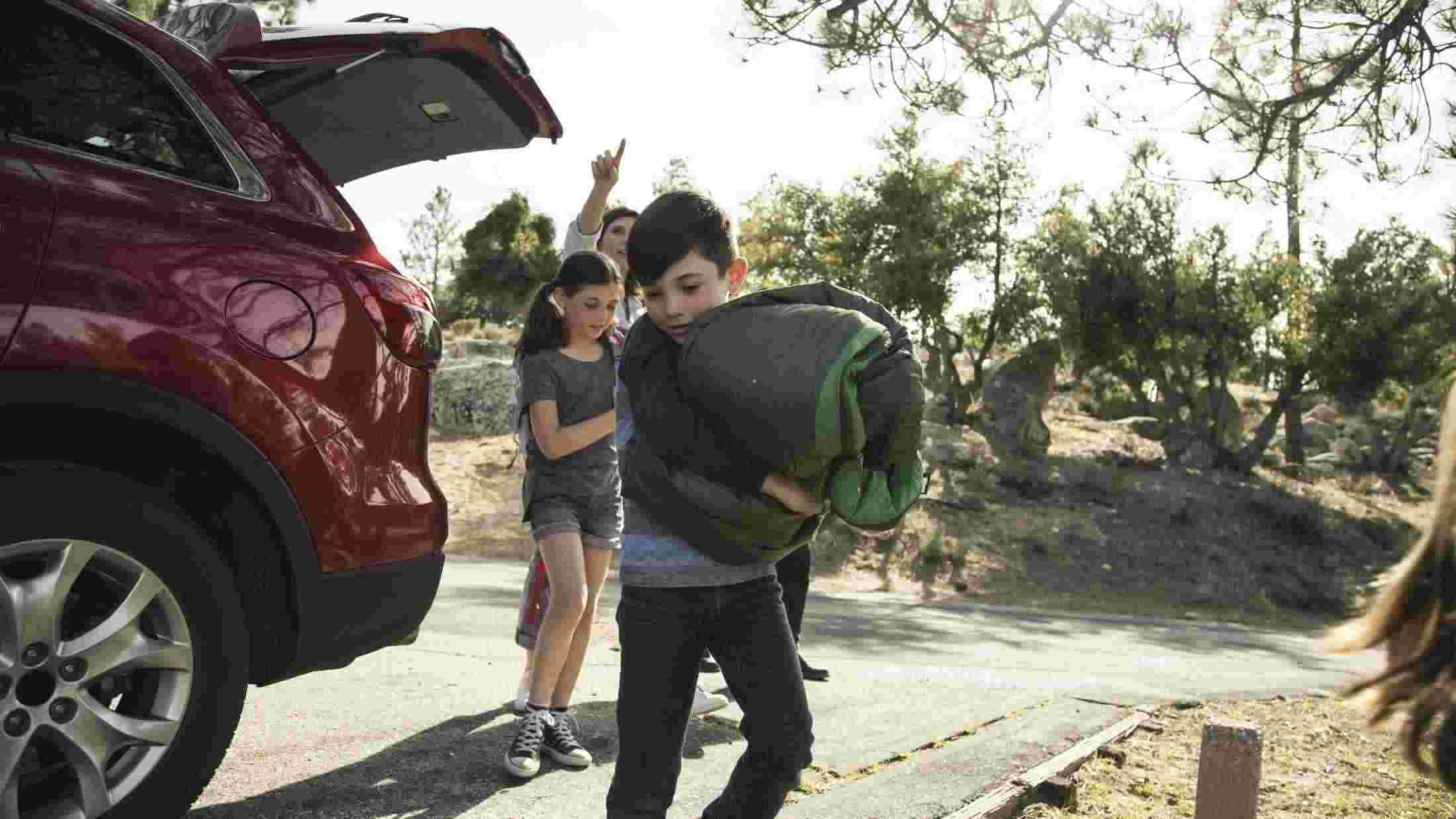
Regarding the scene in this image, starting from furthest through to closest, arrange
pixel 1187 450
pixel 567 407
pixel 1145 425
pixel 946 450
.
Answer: pixel 1145 425 → pixel 1187 450 → pixel 946 450 → pixel 567 407

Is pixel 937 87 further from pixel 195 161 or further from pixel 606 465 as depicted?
pixel 195 161

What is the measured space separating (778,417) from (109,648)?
149cm

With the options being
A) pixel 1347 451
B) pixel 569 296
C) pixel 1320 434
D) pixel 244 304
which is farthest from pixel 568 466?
pixel 1320 434

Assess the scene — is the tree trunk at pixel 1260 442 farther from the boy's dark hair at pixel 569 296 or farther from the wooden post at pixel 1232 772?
the boy's dark hair at pixel 569 296

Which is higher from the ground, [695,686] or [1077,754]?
[695,686]

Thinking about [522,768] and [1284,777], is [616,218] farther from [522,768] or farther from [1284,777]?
[1284,777]

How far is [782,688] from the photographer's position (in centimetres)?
250

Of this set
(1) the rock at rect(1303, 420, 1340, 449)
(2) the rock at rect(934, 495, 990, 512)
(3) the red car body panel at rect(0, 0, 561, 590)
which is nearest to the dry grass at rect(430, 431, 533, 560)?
(2) the rock at rect(934, 495, 990, 512)

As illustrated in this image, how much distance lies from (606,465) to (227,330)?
1.60m

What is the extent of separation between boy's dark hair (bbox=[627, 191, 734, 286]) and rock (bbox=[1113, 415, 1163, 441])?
80.8ft

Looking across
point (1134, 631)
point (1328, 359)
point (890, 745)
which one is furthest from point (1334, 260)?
point (890, 745)

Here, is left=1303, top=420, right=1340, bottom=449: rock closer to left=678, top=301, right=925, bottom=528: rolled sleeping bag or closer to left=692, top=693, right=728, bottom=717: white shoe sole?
left=692, top=693, right=728, bottom=717: white shoe sole

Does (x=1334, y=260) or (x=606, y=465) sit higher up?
(x=1334, y=260)

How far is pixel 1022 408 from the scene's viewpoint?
938 inches
